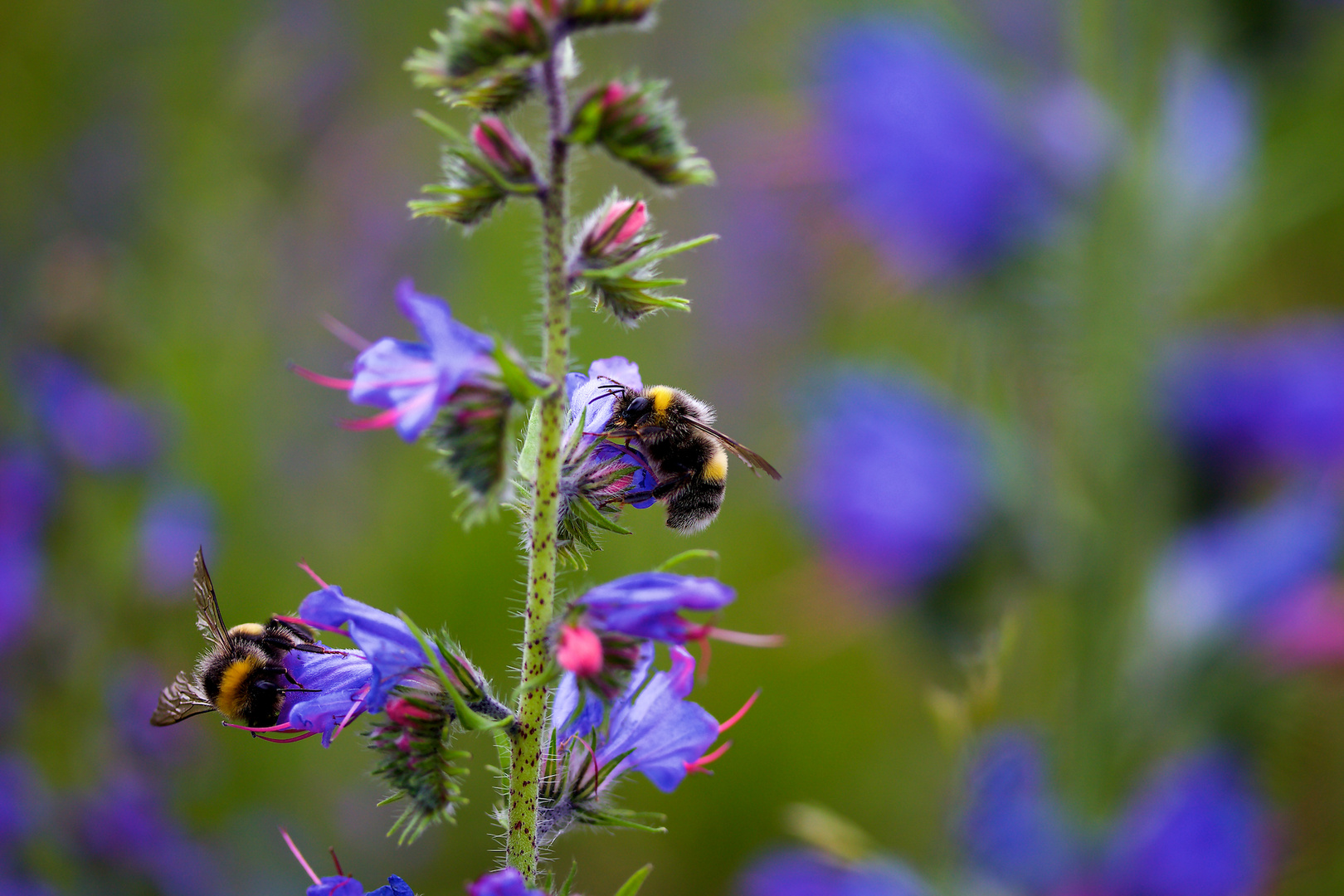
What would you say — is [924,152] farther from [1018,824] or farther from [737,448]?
[737,448]

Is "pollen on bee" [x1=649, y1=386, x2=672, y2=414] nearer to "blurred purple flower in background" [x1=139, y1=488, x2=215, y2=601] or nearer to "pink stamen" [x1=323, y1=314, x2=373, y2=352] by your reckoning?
"pink stamen" [x1=323, y1=314, x2=373, y2=352]

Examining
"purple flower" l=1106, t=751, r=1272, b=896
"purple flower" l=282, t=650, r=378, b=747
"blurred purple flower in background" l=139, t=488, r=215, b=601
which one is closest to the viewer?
"purple flower" l=282, t=650, r=378, b=747

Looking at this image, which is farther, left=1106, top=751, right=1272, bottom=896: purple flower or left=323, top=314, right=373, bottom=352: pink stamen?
left=1106, top=751, right=1272, bottom=896: purple flower

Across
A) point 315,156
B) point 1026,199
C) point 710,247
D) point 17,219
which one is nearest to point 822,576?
point 1026,199

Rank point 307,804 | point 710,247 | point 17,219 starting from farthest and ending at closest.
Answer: point 710,247
point 17,219
point 307,804

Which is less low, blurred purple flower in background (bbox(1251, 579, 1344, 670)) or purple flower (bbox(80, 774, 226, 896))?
blurred purple flower in background (bbox(1251, 579, 1344, 670))

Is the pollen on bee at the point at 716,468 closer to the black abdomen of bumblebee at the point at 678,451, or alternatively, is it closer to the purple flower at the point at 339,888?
the black abdomen of bumblebee at the point at 678,451

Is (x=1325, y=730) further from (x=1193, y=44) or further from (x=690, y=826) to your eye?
(x=1193, y=44)

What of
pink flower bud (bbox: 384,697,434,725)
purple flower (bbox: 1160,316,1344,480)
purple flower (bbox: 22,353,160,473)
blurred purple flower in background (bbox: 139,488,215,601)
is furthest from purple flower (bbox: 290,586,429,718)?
purple flower (bbox: 1160,316,1344,480)
